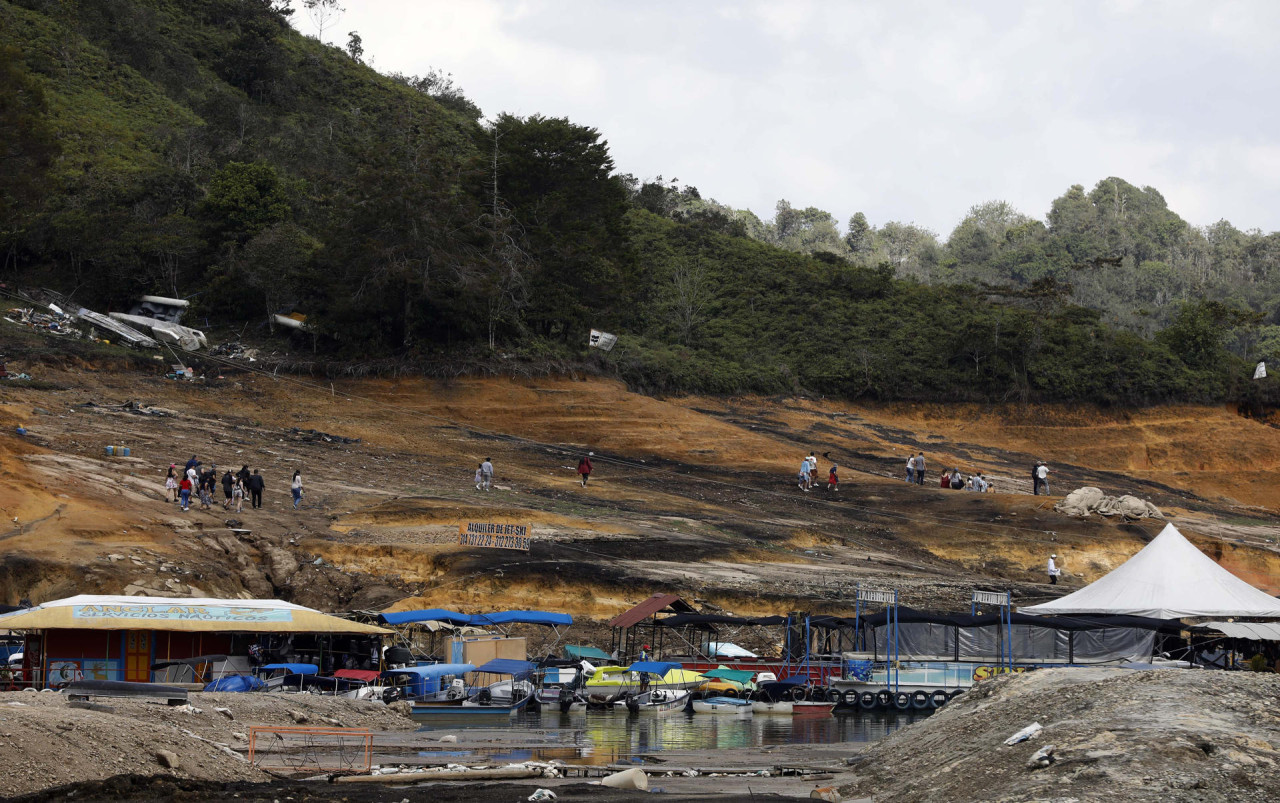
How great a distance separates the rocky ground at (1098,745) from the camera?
1216cm

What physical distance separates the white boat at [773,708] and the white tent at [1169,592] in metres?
7.76

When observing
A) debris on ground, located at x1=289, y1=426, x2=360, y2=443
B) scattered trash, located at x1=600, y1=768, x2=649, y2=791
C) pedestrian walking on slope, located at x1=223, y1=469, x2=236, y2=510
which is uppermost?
debris on ground, located at x1=289, y1=426, x2=360, y2=443

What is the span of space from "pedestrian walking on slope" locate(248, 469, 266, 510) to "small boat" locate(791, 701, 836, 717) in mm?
19777

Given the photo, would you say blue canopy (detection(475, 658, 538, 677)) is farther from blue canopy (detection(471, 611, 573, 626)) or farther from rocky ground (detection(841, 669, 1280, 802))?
rocky ground (detection(841, 669, 1280, 802))

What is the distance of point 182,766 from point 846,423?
5392 centimetres

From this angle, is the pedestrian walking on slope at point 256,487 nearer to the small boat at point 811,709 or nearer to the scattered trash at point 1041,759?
the small boat at point 811,709

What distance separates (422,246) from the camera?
57562 mm

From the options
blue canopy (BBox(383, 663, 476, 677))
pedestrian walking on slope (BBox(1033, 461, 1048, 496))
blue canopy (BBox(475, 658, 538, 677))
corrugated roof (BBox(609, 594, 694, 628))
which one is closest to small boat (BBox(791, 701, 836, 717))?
corrugated roof (BBox(609, 594, 694, 628))

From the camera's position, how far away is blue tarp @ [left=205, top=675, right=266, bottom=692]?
24734 millimetres

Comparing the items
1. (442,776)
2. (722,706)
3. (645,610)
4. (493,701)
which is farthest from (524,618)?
(442,776)

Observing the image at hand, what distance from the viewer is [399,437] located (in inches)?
1998

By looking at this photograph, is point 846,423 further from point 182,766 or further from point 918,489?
point 182,766

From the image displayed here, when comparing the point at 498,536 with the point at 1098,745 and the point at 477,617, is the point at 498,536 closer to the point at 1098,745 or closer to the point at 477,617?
the point at 477,617

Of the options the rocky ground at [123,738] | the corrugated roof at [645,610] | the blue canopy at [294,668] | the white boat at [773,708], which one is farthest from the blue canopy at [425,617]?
the rocky ground at [123,738]
